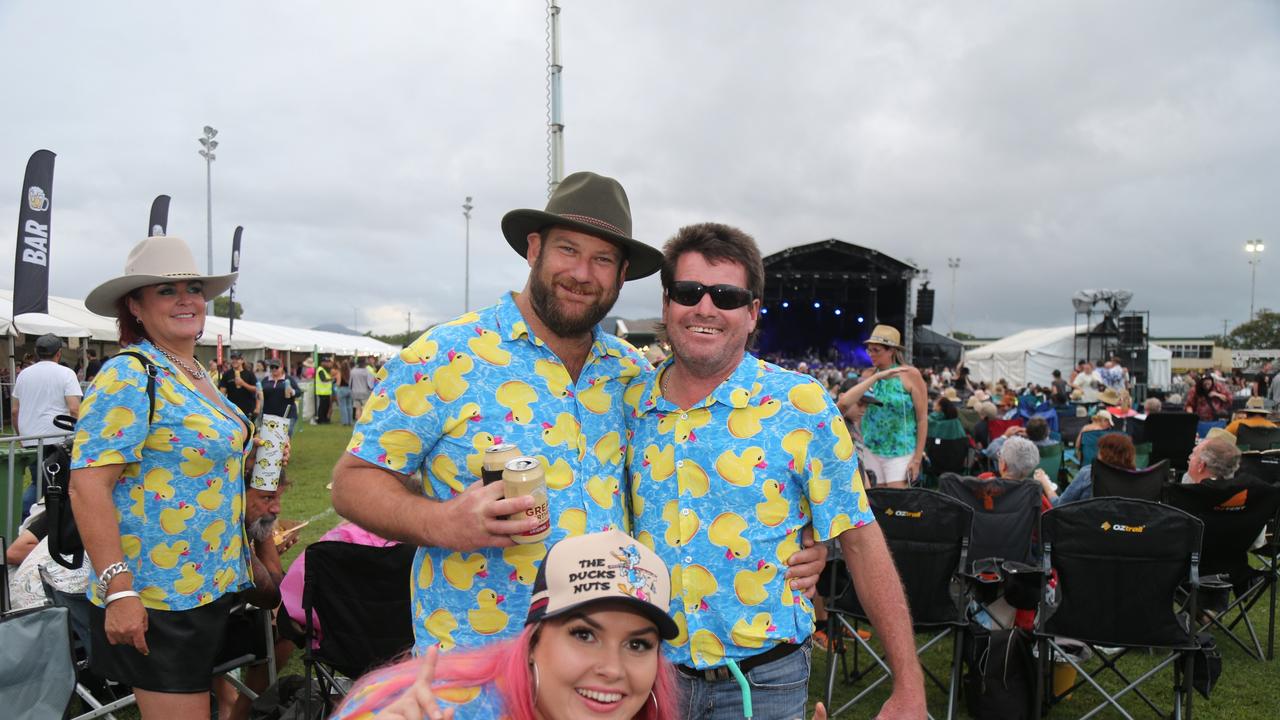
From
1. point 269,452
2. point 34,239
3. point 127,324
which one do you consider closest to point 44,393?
point 34,239

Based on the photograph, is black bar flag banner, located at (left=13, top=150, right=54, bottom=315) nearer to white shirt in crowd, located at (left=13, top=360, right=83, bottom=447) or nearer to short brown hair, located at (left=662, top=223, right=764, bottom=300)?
white shirt in crowd, located at (left=13, top=360, right=83, bottom=447)

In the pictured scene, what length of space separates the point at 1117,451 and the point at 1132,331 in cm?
1877

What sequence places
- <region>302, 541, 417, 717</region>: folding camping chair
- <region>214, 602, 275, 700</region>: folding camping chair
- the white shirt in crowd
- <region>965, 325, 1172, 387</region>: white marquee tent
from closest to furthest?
1. <region>214, 602, 275, 700</region>: folding camping chair
2. <region>302, 541, 417, 717</region>: folding camping chair
3. the white shirt in crowd
4. <region>965, 325, 1172, 387</region>: white marquee tent

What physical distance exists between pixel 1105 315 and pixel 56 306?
27.6 metres

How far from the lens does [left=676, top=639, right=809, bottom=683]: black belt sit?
1824mm

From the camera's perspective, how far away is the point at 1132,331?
21125 mm

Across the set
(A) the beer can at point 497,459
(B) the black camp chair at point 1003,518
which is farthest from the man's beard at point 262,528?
(B) the black camp chair at point 1003,518

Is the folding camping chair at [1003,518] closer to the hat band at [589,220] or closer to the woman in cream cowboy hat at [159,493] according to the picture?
the hat band at [589,220]

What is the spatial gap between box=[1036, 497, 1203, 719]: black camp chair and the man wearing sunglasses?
2424 mm

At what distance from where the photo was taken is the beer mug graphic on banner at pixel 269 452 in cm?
307

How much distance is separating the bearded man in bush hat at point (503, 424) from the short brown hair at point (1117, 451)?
476 centimetres

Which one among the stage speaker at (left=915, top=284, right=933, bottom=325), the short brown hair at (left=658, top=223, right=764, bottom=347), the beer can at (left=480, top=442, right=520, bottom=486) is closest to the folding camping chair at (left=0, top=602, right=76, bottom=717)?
the beer can at (left=480, top=442, right=520, bottom=486)

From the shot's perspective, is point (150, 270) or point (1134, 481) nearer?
point (150, 270)

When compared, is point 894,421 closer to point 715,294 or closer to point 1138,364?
point 715,294
